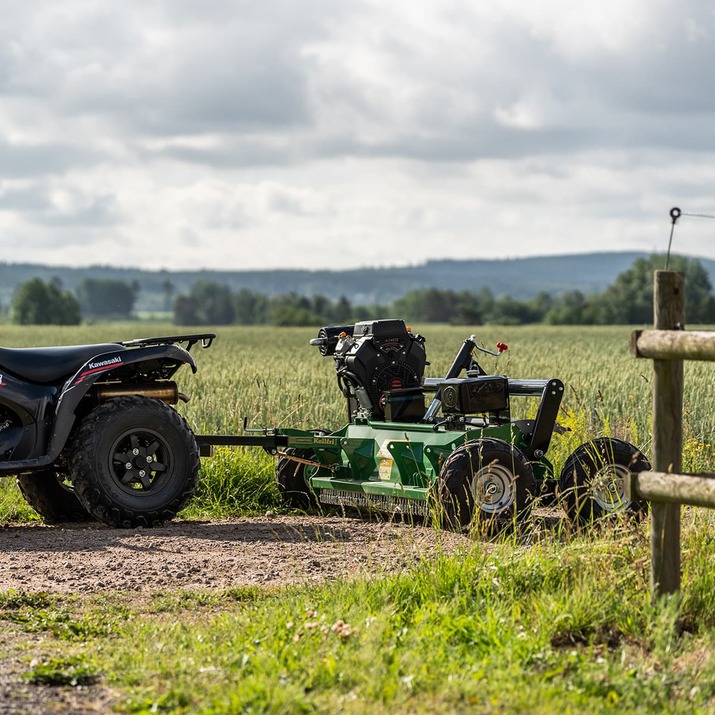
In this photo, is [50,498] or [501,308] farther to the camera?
[501,308]

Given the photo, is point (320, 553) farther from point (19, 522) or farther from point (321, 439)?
point (19, 522)

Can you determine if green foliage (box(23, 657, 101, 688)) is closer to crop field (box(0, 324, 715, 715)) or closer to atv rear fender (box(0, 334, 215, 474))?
crop field (box(0, 324, 715, 715))

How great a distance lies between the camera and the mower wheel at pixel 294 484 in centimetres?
1062

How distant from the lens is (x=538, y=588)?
640 centimetres

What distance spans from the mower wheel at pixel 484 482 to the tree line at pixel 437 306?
57.1 m

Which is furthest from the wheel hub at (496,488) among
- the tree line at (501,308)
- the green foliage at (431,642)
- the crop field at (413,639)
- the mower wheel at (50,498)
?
the tree line at (501,308)

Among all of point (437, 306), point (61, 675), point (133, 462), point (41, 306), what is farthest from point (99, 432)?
point (437, 306)

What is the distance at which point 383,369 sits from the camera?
10.6 m

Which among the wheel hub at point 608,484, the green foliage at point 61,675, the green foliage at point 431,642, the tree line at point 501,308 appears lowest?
the green foliage at point 61,675

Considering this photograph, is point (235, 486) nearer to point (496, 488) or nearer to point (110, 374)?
point (110, 374)

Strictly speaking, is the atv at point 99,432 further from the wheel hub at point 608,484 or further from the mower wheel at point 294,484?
the wheel hub at point 608,484

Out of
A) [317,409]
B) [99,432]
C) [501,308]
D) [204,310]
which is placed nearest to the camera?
[99,432]

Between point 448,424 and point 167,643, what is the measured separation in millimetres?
4417

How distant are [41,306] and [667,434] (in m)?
118
